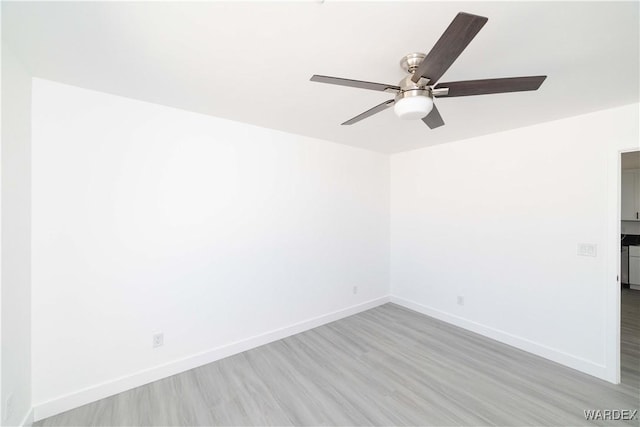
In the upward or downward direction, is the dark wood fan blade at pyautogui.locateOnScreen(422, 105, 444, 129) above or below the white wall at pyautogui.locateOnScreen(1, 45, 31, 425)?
above

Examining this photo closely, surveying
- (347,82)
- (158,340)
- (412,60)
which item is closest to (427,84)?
(412,60)

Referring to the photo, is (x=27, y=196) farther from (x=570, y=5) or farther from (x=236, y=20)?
(x=570, y=5)

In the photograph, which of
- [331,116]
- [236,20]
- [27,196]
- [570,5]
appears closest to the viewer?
[570,5]

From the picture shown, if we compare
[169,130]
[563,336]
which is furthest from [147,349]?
[563,336]

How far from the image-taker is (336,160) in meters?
3.45

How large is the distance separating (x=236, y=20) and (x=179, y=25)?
30 cm

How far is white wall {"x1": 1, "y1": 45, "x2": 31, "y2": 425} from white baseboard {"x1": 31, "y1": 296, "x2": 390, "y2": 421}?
0.15 m

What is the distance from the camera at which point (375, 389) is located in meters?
2.11

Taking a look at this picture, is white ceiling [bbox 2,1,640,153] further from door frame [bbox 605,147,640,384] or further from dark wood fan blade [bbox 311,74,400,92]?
door frame [bbox 605,147,640,384]

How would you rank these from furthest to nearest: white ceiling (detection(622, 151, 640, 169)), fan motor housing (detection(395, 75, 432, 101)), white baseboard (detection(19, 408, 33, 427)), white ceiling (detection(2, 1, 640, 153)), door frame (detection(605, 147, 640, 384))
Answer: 1. white ceiling (detection(622, 151, 640, 169))
2. door frame (detection(605, 147, 640, 384))
3. white baseboard (detection(19, 408, 33, 427))
4. fan motor housing (detection(395, 75, 432, 101))
5. white ceiling (detection(2, 1, 640, 153))

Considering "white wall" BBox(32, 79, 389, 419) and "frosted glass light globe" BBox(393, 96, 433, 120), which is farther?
"white wall" BBox(32, 79, 389, 419)

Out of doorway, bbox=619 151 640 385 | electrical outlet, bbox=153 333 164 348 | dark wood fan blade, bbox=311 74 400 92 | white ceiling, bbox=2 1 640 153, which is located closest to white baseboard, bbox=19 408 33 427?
electrical outlet, bbox=153 333 164 348

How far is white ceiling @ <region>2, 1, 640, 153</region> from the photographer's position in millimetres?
1142

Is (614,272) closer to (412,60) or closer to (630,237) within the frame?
(412,60)
